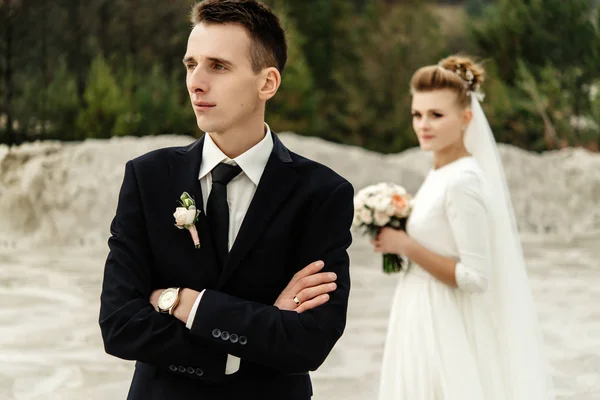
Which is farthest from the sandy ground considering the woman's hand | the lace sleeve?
the lace sleeve

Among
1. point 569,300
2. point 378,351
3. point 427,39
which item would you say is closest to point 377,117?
point 427,39

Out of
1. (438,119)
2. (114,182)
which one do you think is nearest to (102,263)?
(114,182)

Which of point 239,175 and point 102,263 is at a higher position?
point 239,175

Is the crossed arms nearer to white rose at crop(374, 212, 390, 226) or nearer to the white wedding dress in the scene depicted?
the white wedding dress

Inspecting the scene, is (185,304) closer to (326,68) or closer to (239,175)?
(239,175)

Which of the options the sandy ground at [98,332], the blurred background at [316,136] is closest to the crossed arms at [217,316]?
the blurred background at [316,136]

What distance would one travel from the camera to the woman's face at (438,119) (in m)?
3.96

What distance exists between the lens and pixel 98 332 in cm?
753

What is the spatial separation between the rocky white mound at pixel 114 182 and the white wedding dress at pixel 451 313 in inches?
349

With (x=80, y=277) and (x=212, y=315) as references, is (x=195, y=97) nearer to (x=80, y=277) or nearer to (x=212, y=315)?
(x=212, y=315)

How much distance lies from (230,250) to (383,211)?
227cm

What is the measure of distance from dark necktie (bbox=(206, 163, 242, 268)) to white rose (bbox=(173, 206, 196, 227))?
7 centimetres

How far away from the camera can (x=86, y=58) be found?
1633cm

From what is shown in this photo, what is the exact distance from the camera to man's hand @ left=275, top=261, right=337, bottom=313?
6.31 feet
